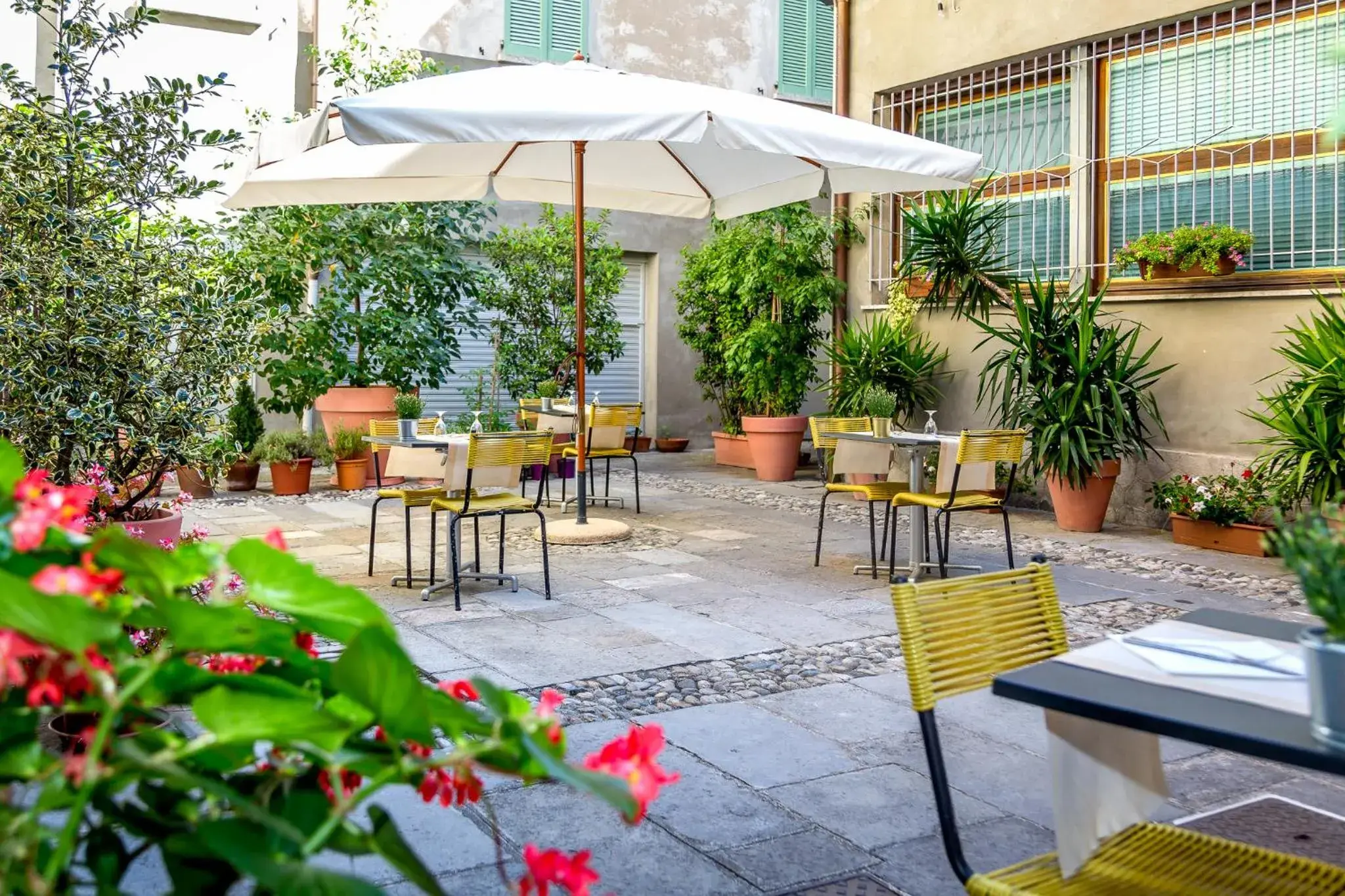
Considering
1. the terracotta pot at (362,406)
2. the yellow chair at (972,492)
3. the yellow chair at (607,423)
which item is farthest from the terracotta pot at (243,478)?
the yellow chair at (972,492)

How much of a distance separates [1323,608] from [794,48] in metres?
13.8

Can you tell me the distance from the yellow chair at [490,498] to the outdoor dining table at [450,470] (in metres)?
0.05

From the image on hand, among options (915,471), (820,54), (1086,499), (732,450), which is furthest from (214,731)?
(820,54)

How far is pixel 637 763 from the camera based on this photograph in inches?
36.0

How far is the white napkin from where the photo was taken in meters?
1.60

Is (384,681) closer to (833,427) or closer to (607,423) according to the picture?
(833,427)

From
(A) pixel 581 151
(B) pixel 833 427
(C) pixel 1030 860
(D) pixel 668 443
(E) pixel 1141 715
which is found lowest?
(C) pixel 1030 860

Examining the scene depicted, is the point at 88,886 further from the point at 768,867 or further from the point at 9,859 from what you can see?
the point at 768,867

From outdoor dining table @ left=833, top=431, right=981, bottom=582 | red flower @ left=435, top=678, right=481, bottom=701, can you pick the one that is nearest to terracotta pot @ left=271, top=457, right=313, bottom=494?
outdoor dining table @ left=833, top=431, right=981, bottom=582

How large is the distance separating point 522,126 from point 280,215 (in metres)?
4.92

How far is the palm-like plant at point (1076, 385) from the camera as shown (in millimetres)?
7246

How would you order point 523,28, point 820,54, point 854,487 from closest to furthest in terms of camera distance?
1. point 854,487
2. point 523,28
3. point 820,54

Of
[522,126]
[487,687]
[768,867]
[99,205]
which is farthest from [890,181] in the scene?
[487,687]

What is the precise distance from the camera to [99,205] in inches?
152
